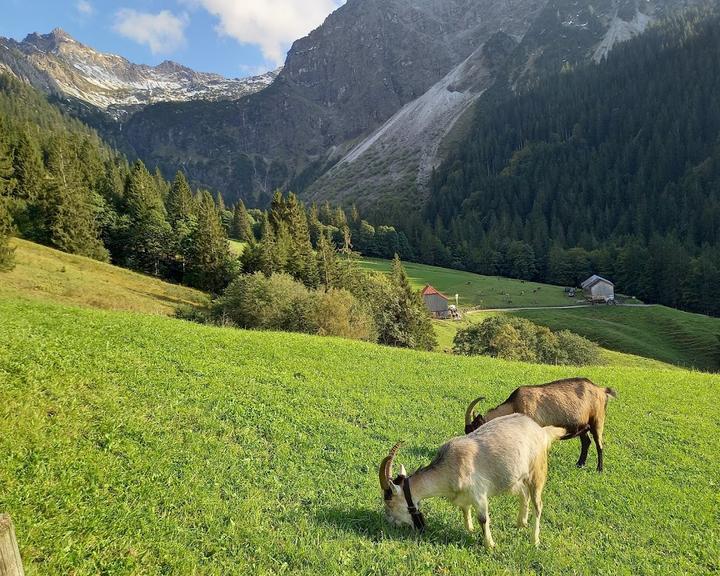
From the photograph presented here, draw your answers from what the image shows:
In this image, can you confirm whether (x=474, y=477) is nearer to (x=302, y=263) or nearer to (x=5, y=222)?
(x=5, y=222)

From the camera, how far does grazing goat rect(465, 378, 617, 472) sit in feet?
38.7

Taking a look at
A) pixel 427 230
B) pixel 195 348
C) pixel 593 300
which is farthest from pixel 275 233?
pixel 427 230

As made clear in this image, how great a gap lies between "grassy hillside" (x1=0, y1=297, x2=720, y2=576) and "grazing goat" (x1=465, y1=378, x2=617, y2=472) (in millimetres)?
1091

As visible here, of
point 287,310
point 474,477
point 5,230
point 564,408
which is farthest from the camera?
point 5,230

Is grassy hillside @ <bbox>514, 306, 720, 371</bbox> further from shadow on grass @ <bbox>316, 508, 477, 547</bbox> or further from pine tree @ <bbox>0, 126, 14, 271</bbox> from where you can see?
pine tree @ <bbox>0, 126, 14, 271</bbox>

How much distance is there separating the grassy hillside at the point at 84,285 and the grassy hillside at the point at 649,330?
71.0 metres

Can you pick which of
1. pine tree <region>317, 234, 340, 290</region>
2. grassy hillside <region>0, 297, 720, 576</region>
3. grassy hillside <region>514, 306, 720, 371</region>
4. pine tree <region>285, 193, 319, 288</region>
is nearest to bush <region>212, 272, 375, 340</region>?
pine tree <region>285, 193, 319, 288</region>

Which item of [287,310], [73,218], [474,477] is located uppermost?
[73,218]

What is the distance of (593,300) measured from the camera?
111m

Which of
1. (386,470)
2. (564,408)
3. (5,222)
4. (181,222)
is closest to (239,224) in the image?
(181,222)

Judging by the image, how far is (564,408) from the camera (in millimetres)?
11859

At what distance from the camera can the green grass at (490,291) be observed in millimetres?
110750

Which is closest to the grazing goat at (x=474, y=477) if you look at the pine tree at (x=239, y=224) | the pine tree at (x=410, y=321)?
the pine tree at (x=410, y=321)

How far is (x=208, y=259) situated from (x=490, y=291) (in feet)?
260
